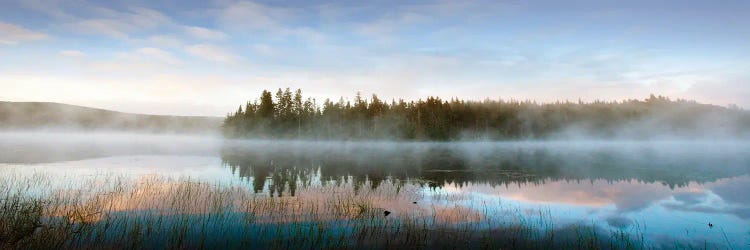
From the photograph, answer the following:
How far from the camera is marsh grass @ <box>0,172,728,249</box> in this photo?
11945 millimetres

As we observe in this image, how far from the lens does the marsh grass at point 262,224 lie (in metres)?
11.9

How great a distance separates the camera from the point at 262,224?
14445mm

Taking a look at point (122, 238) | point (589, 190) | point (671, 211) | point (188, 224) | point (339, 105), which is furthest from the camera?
point (339, 105)

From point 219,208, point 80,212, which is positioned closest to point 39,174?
point 80,212

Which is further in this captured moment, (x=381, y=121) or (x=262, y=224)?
(x=381, y=121)

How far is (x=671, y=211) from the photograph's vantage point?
19125mm

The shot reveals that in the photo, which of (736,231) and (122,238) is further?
(736,231)

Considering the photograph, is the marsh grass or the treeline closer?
the marsh grass

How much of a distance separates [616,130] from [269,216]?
197 metres

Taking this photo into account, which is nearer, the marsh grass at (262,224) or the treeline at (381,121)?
the marsh grass at (262,224)

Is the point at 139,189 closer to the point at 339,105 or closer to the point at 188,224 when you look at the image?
the point at 188,224

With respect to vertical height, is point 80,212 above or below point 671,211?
above

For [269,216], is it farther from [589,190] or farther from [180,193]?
[589,190]

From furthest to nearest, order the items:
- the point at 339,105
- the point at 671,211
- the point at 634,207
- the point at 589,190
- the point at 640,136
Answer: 1. the point at 640,136
2. the point at 339,105
3. the point at 589,190
4. the point at 634,207
5. the point at 671,211
